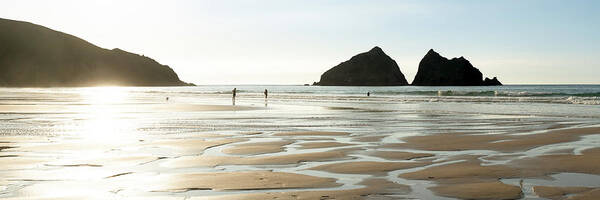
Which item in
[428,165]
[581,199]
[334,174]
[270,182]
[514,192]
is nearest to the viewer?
[581,199]

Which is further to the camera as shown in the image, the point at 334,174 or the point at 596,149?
the point at 596,149

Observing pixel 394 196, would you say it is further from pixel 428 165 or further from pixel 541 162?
pixel 541 162

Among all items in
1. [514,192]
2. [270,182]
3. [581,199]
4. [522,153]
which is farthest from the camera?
[522,153]

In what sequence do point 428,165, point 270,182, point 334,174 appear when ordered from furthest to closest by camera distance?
point 428,165
point 334,174
point 270,182

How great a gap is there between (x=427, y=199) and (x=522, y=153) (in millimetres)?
6071

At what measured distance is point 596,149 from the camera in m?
13.1

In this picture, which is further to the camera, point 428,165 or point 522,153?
point 522,153

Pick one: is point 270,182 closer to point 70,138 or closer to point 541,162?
point 541,162

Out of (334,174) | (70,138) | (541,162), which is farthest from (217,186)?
(70,138)

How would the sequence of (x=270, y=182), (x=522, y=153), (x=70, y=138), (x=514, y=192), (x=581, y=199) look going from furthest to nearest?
(x=70, y=138) < (x=522, y=153) < (x=270, y=182) < (x=514, y=192) < (x=581, y=199)

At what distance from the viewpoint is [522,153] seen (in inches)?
488

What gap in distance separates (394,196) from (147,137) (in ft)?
33.7

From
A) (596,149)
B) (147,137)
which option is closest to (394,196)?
(596,149)

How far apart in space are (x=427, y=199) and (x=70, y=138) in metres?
11.6
